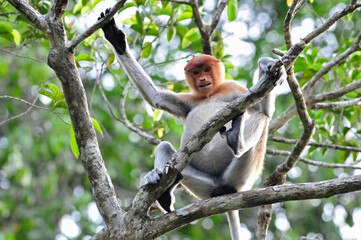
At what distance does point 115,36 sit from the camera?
4.59m

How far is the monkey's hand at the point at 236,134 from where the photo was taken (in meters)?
3.88

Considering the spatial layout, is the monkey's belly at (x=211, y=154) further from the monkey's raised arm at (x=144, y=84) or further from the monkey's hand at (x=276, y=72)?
the monkey's hand at (x=276, y=72)

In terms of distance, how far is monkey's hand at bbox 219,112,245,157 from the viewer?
3879 mm

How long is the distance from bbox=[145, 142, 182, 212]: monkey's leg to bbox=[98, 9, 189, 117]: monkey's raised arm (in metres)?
0.63

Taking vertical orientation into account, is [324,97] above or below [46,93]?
above

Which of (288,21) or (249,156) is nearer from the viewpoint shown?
(288,21)

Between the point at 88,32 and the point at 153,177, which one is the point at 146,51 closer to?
the point at 88,32

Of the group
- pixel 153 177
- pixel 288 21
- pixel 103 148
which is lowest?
pixel 153 177

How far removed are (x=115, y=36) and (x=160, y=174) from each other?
159cm

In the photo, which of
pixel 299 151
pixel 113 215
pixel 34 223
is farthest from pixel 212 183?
pixel 34 223

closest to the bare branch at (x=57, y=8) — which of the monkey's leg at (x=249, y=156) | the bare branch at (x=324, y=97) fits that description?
the monkey's leg at (x=249, y=156)

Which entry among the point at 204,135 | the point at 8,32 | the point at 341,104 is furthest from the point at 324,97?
the point at 8,32

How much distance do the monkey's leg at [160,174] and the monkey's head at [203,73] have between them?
844 millimetres

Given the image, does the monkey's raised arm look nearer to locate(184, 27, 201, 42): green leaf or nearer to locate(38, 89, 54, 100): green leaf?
locate(38, 89, 54, 100): green leaf
